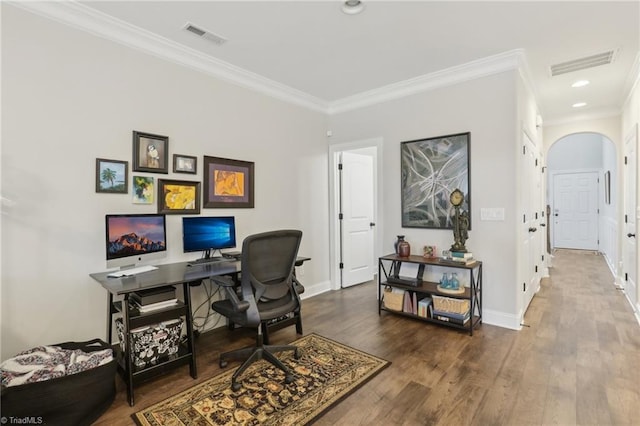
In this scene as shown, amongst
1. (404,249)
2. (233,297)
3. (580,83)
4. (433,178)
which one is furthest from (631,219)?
(233,297)

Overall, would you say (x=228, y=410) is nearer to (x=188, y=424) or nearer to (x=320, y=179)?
(x=188, y=424)

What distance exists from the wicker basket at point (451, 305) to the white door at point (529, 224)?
74cm

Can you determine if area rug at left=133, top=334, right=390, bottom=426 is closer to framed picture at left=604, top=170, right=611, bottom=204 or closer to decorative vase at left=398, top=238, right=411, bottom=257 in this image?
decorative vase at left=398, top=238, right=411, bottom=257

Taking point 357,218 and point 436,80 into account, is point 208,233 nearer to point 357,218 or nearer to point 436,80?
point 357,218

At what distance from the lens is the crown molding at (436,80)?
3.19 meters

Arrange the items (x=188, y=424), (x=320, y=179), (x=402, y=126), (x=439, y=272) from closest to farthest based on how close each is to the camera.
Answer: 1. (x=188, y=424)
2. (x=439, y=272)
3. (x=402, y=126)
4. (x=320, y=179)

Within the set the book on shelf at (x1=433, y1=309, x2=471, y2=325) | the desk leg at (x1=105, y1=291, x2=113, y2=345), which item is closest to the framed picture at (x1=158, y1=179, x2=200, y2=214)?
the desk leg at (x1=105, y1=291, x2=113, y2=345)

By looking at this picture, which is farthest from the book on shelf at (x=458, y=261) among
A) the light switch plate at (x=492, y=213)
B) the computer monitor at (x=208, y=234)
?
the computer monitor at (x=208, y=234)

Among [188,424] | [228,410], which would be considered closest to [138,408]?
[188,424]

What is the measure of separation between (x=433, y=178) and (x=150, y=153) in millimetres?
2950

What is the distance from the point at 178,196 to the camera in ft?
10.0

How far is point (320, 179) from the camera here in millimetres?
4641

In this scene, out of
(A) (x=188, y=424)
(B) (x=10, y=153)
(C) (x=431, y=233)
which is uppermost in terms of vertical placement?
(B) (x=10, y=153)

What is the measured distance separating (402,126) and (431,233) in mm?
1356
